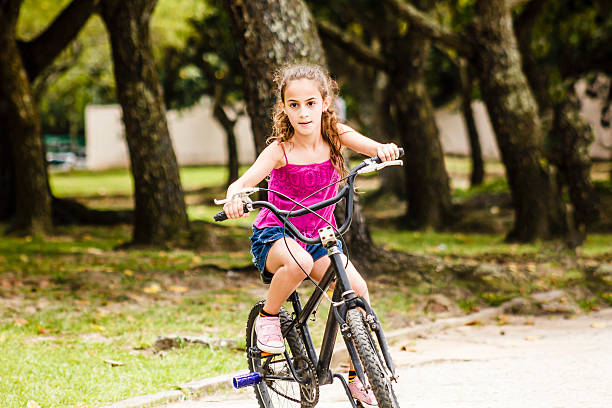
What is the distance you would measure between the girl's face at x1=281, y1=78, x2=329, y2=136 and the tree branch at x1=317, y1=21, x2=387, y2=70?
11874 mm

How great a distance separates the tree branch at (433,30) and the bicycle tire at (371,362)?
32.3 feet

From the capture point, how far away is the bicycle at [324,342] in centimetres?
366

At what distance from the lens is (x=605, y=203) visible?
15312 millimetres

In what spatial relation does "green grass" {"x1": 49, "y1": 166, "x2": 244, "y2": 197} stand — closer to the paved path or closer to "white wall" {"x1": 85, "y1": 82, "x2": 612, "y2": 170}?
"white wall" {"x1": 85, "y1": 82, "x2": 612, "y2": 170}

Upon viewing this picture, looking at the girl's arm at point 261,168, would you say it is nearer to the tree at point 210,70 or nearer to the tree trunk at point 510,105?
the tree trunk at point 510,105

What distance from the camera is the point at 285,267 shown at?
411 centimetres

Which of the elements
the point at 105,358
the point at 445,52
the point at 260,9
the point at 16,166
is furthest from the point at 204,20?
the point at 105,358

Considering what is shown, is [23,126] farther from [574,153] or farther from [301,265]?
[301,265]

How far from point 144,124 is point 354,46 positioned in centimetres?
559

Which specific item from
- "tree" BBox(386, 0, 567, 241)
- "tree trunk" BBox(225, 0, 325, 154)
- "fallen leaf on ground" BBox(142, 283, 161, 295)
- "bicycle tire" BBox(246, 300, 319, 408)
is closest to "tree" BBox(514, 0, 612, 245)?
"tree" BBox(386, 0, 567, 241)

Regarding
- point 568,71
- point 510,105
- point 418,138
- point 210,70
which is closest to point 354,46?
point 418,138

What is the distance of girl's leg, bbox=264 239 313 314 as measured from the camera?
406 cm

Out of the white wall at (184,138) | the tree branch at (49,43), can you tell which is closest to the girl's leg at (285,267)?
the tree branch at (49,43)

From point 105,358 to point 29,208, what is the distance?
8259 mm
